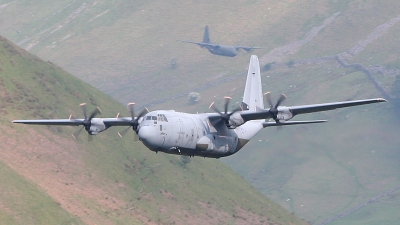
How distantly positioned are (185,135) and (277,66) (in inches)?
3933

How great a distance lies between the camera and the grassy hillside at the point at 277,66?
92.6 meters

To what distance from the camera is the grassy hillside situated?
304 feet

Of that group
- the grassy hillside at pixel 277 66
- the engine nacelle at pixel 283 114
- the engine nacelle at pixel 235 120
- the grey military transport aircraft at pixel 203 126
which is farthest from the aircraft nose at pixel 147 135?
the grassy hillside at pixel 277 66

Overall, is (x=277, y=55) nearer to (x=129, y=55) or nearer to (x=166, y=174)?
(x=129, y=55)

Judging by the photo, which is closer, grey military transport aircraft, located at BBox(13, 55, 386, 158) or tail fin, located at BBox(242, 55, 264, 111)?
grey military transport aircraft, located at BBox(13, 55, 386, 158)

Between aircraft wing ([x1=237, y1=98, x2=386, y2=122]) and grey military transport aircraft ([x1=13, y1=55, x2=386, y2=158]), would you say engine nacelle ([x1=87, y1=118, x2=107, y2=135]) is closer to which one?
grey military transport aircraft ([x1=13, y1=55, x2=386, y2=158])

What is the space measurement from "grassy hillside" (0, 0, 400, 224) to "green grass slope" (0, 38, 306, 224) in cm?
1895

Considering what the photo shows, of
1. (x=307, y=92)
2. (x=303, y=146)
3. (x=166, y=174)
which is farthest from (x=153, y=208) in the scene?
(x=307, y=92)

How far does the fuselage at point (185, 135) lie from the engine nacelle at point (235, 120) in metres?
0.94

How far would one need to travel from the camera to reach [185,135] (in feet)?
139

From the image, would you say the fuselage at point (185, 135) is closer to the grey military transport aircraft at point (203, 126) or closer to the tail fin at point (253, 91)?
the grey military transport aircraft at point (203, 126)

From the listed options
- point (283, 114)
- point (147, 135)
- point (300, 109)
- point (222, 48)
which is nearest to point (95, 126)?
point (147, 135)

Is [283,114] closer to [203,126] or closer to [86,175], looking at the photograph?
[203,126]

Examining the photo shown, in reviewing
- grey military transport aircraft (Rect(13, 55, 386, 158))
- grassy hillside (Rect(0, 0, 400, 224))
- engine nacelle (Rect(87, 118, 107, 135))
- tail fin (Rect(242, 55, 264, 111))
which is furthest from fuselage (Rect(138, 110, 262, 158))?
grassy hillside (Rect(0, 0, 400, 224))
